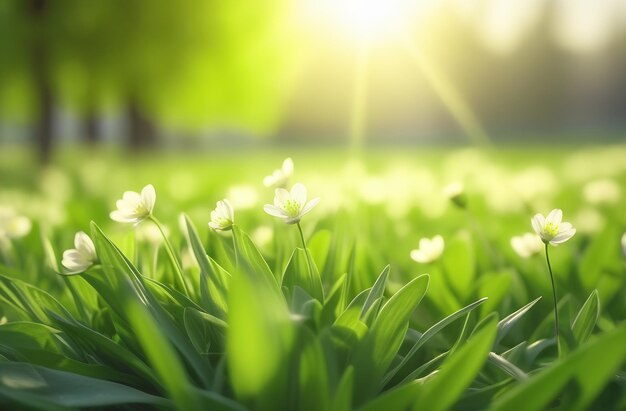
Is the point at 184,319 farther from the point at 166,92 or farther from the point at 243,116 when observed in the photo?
the point at 243,116

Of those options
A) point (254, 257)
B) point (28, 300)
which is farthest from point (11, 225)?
point (254, 257)

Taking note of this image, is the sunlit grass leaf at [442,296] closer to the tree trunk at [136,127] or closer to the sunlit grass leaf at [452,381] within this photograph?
the sunlit grass leaf at [452,381]

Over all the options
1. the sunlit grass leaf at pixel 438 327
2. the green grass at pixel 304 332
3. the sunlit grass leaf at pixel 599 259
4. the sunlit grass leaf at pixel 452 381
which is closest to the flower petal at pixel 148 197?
the green grass at pixel 304 332

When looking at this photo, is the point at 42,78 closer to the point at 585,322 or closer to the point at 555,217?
the point at 555,217

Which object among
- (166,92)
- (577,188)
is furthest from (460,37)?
(577,188)

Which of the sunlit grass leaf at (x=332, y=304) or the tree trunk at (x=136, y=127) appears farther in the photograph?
the tree trunk at (x=136, y=127)
